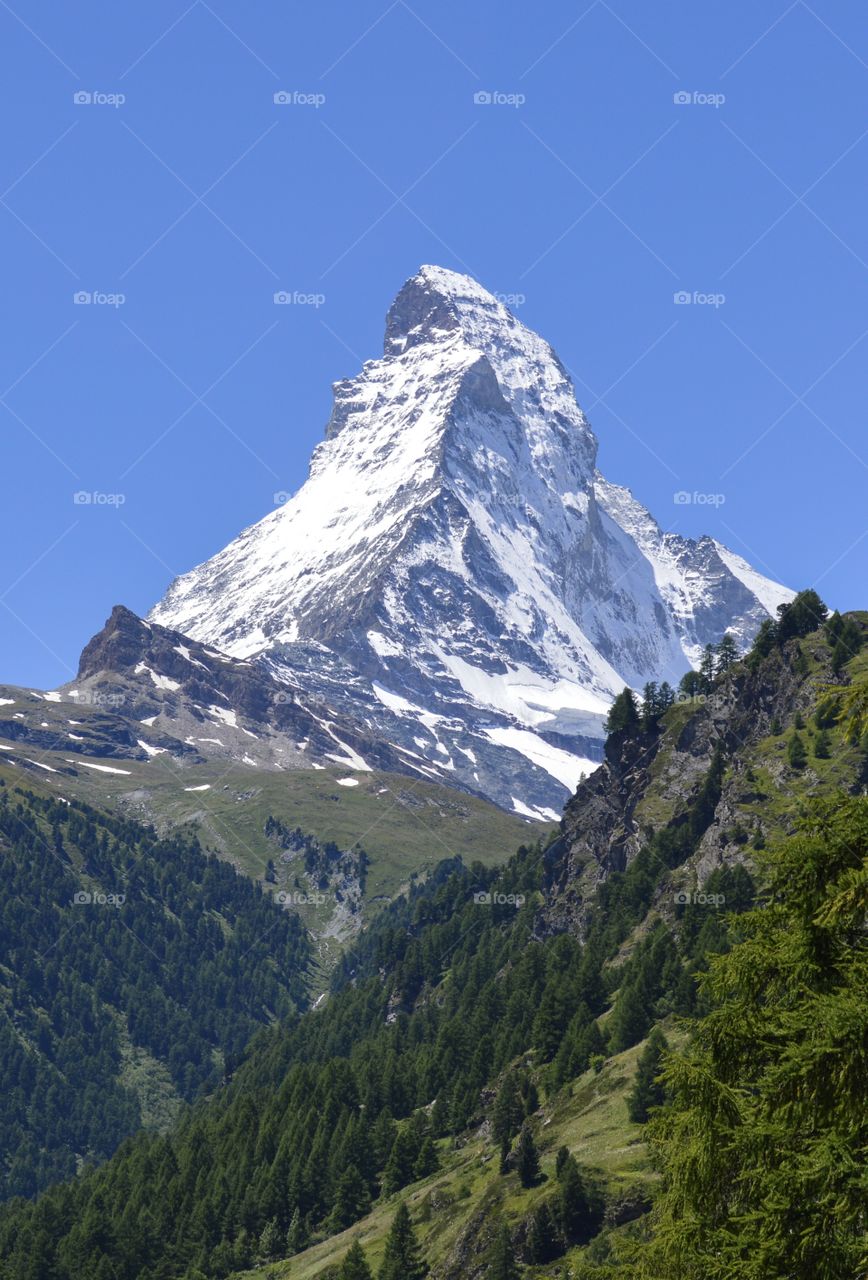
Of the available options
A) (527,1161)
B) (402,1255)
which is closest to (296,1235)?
(402,1255)

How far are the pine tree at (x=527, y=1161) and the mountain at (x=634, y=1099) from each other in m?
0.35

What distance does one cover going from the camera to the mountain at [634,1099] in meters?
21.2

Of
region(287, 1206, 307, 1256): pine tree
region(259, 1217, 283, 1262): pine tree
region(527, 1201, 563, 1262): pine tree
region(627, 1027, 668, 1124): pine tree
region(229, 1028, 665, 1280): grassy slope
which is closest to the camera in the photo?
region(527, 1201, 563, 1262): pine tree

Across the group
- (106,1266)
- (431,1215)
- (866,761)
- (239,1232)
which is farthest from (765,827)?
(106,1266)

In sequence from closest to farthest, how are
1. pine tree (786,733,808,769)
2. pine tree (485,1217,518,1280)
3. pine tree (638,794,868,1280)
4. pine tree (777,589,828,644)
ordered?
pine tree (638,794,868,1280) → pine tree (485,1217,518,1280) → pine tree (786,733,808,769) → pine tree (777,589,828,644)

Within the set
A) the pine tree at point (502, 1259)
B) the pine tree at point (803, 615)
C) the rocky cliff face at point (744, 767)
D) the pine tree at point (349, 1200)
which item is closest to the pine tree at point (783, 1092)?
the pine tree at point (502, 1259)

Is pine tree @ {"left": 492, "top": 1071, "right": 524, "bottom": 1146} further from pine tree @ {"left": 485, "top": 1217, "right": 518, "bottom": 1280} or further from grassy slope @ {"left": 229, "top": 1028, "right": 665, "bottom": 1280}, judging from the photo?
pine tree @ {"left": 485, "top": 1217, "right": 518, "bottom": 1280}

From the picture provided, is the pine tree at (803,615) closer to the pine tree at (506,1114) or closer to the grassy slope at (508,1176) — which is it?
the grassy slope at (508,1176)

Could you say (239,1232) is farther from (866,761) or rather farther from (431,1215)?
(866,761)

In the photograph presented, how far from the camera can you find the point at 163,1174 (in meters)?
163

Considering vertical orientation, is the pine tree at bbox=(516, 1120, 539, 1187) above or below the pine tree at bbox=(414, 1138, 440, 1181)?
above

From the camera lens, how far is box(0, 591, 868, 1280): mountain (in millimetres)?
21234

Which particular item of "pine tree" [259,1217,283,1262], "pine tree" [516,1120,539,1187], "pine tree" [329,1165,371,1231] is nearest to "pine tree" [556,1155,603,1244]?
"pine tree" [516,1120,539,1187]

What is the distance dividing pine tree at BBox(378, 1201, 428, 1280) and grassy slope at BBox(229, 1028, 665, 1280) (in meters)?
1.20
